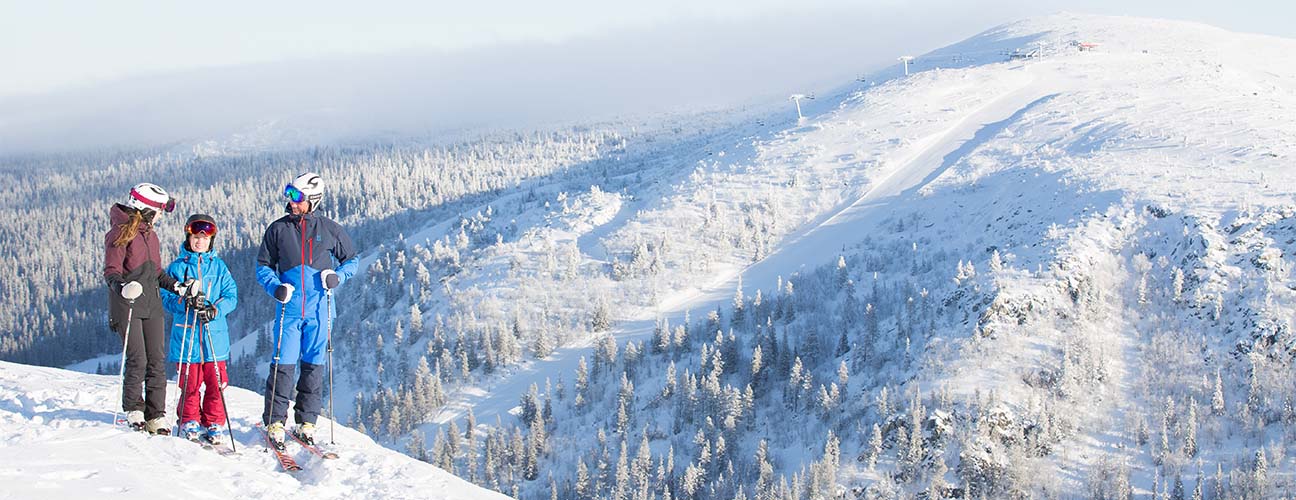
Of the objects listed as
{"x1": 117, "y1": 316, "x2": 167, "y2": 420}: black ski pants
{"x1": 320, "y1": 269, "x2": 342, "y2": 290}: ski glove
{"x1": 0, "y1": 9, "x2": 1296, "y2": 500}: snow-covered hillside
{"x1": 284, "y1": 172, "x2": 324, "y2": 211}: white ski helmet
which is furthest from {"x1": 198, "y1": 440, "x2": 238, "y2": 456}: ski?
{"x1": 284, "y1": 172, "x2": 324, "y2": 211}: white ski helmet

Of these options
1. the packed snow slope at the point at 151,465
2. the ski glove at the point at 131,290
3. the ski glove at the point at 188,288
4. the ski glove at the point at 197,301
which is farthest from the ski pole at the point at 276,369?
the ski glove at the point at 131,290

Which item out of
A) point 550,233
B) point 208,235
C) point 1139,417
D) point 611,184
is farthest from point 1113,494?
point 611,184

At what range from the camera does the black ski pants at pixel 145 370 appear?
42.0ft

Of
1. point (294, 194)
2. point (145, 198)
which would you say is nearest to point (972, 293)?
point (294, 194)

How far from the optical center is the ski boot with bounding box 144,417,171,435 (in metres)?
12.5

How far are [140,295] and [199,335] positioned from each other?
936 millimetres

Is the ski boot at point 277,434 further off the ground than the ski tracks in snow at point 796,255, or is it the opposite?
the ski boot at point 277,434

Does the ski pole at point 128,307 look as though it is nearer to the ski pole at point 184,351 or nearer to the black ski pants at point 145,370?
the black ski pants at point 145,370

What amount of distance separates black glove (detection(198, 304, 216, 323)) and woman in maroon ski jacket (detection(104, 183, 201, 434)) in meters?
0.31

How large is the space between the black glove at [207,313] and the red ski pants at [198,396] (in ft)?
2.30

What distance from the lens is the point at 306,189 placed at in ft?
42.5

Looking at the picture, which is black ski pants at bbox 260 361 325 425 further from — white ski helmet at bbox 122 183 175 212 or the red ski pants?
white ski helmet at bbox 122 183 175 212

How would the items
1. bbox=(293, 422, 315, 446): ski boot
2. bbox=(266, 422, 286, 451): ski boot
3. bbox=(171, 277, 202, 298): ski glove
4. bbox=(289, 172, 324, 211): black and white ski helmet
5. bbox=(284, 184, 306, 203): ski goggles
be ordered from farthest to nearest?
1. bbox=(293, 422, 315, 446): ski boot
2. bbox=(289, 172, 324, 211): black and white ski helmet
3. bbox=(284, 184, 306, 203): ski goggles
4. bbox=(266, 422, 286, 451): ski boot
5. bbox=(171, 277, 202, 298): ski glove

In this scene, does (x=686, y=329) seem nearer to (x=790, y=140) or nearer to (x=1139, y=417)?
(x=1139, y=417)
